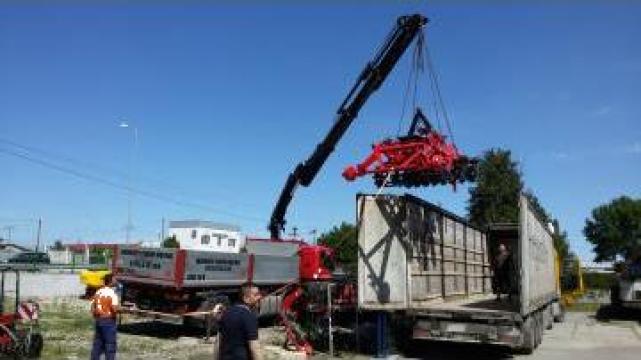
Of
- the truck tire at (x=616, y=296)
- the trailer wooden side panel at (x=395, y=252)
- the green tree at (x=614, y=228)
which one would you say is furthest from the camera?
the green tree at (x=614, y=228)

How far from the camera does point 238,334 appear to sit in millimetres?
7734

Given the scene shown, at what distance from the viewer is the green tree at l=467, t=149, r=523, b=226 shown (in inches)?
1997

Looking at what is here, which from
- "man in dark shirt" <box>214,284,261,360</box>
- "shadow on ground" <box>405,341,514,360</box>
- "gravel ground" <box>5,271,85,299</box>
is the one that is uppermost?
"gravel ground" <box>5,271,85,299</box>

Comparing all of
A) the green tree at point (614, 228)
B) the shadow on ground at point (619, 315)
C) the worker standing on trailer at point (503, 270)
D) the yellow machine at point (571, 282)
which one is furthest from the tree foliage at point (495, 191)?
the green tree at point (614, 228)

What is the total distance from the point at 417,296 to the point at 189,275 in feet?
17.7

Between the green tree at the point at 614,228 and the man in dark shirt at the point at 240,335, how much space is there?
111628mm

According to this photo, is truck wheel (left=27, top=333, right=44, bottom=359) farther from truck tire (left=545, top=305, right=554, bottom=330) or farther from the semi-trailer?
truck tire (left=545, top=305, right=554, bottom=330)

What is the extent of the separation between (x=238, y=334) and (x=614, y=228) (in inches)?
4566

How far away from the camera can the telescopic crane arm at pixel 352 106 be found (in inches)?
880

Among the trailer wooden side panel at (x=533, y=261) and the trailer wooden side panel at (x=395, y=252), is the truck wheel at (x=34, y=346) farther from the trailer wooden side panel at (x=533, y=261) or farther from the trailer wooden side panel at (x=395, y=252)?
the trailer wooden side panel at (x=533, y=261)

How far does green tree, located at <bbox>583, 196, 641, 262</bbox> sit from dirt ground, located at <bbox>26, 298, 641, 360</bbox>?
9520cm

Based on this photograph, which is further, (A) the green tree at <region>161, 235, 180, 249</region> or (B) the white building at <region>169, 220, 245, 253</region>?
(A) the green tree at <region>161, 235, 180, 249</region>

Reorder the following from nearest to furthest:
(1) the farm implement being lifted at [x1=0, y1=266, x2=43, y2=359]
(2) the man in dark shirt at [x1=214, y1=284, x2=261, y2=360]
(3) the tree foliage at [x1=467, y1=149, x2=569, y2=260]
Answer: (2) the man in dark shirt at [x1=214, y1=284, x2=261, y2=360]
(1) the farm implement being lifted at [x1=0, y1=266, x2=43, y2=359]
(3) the tree foliage at [x1=467, y1=149, x2=569, y2=260]

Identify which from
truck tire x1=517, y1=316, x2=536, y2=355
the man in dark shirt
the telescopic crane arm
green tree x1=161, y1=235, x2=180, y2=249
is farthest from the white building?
the man in dark shirt
